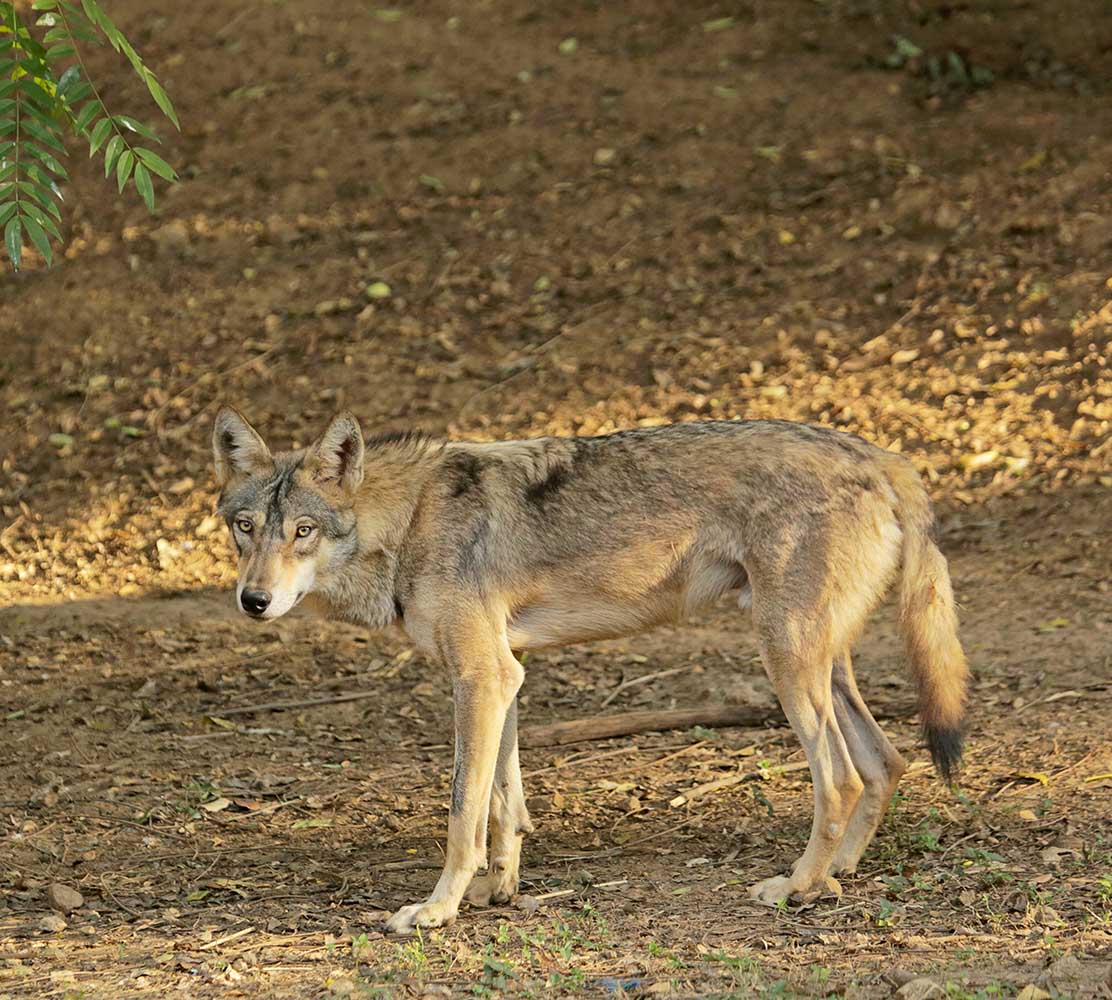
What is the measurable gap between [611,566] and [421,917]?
166 cm

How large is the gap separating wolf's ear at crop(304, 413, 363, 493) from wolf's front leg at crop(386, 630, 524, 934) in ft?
2.86

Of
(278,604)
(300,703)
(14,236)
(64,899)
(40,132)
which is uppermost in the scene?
(40,132)

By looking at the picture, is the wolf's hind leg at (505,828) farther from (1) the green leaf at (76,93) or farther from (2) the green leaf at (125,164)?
(1) the green leaf at (76,93)

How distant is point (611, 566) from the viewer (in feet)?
20.4

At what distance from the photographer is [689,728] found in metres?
7.80

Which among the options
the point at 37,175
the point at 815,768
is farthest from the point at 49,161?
the point at 815,768

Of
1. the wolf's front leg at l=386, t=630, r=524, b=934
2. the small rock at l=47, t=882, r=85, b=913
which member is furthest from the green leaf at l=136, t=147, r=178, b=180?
Result: the small rock at l=47, t=882, r=85, b=913

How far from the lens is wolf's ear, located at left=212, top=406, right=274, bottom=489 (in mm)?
6359

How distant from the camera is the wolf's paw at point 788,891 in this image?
5.80 meters

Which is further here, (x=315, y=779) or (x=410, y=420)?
(x=410, y=420)

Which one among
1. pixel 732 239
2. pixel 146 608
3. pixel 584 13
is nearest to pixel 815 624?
pixel 146 608

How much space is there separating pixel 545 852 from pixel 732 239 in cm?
803

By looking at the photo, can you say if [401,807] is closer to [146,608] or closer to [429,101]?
[146,608]

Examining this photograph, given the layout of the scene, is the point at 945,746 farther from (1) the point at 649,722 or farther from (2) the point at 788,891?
(1) the point at 649,722
